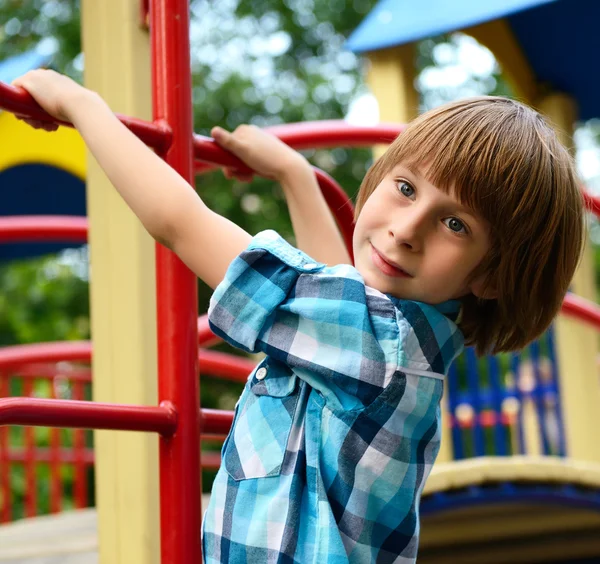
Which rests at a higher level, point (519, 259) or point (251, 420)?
point (519, 259)

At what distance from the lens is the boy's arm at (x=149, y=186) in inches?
35.7

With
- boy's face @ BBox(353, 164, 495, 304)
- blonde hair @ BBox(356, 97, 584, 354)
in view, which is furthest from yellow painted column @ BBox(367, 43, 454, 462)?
boy's face @ BBox(353, 164, 495, 304)

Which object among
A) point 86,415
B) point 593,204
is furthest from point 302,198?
point 593,204

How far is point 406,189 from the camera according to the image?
95cm

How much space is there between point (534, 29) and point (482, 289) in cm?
287

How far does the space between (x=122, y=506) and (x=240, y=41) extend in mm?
8476

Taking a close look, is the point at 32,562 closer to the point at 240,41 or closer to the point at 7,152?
the point at 7,152

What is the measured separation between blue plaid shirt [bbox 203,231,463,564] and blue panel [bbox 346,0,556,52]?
231cm

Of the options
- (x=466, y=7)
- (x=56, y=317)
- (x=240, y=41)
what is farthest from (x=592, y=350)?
(x=240, y=41)

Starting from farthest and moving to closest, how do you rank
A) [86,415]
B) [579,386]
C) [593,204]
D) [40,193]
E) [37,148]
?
1. [40,193]
2. [37,148]
3. [579,386]
4. [593,204]
5. [86,415]

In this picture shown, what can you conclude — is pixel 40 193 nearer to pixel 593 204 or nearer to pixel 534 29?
pixel 534 29

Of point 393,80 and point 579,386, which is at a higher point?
point 393,80

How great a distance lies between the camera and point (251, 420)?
910mm

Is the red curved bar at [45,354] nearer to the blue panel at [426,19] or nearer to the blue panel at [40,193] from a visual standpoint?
the blue panel at [40,193]
